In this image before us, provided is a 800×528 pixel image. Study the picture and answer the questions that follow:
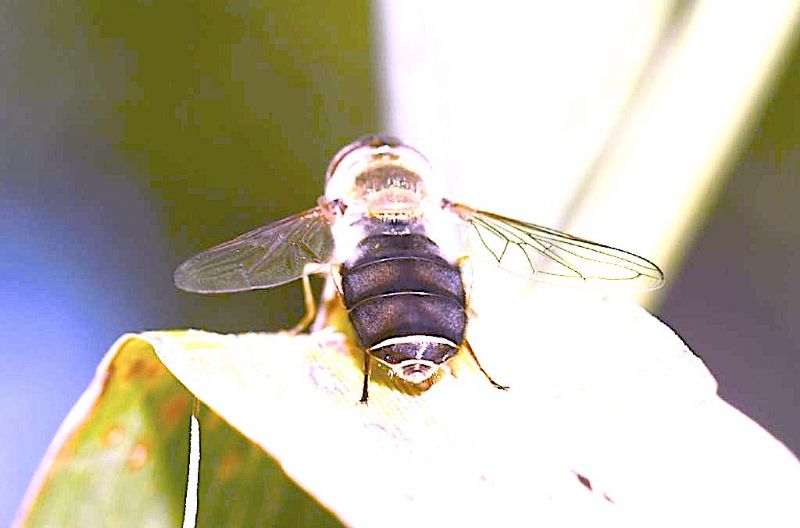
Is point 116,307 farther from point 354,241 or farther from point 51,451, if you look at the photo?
point 51,451

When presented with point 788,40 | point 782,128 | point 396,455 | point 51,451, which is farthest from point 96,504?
point 782,128

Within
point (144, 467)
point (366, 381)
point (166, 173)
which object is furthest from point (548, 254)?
point (166, 173)

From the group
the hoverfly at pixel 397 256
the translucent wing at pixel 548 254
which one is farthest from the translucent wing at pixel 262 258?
the translucent wing at pixel 548 254

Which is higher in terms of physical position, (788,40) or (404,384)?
(788,40)

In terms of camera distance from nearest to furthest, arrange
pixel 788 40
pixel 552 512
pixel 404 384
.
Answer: pixel 552 512
pixel 404 384
pixel 788 40

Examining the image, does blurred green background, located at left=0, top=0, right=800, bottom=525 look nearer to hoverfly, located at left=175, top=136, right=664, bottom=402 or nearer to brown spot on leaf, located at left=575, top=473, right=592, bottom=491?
hoverfly, located at left=175, top=136, right=664, bottom=402

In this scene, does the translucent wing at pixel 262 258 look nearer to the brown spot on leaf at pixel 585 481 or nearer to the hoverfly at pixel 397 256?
the hoverfly at pixel 397 256

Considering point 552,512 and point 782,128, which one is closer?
point 552,512

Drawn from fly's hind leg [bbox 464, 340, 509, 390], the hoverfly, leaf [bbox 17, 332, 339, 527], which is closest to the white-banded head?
the hoverfly

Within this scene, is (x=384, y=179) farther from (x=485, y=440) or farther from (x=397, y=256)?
(x=485, y=440)
